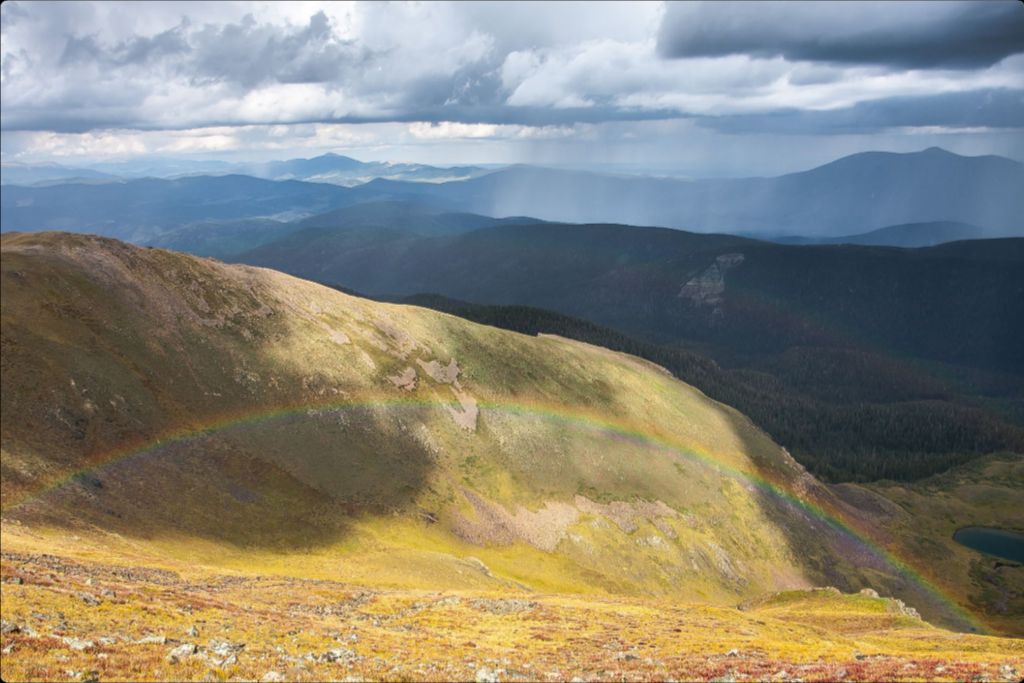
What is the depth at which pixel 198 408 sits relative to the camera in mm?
88625

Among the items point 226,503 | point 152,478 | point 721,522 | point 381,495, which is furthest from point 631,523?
point 152,478

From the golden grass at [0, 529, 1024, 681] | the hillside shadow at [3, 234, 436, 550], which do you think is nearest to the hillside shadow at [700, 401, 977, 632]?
the golden grass at [0, 529, 1024, 681]

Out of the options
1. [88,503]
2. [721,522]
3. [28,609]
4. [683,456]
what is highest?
[28,609]

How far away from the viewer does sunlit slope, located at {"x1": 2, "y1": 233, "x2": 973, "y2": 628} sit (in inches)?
2773

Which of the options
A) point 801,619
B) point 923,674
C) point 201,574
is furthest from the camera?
point 801,619

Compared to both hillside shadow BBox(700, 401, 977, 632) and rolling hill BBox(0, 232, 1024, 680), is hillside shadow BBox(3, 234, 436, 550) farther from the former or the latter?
hillside shadow BBox(700, 401, 977, 632)

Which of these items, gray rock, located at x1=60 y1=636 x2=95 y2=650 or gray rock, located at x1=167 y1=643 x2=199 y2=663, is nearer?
gray rock, located at x1=60 y1=636 x2=95 y2=650

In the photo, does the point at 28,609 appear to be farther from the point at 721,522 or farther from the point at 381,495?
the point at 721,522

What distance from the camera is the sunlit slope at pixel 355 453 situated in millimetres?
70438

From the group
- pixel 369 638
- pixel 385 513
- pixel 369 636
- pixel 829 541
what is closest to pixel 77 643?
pixel 369 638

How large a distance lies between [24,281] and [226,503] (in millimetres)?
43850

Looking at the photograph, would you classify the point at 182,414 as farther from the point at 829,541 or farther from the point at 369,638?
the point at 829,541

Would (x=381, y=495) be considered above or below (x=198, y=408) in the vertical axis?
below

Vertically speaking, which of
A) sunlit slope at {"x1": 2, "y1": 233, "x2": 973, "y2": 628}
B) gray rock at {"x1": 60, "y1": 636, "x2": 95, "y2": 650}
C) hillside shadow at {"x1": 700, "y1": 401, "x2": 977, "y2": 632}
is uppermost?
gray rock at {"x1": 60, "y1": 636, "x2": 95, "y2": 650}
